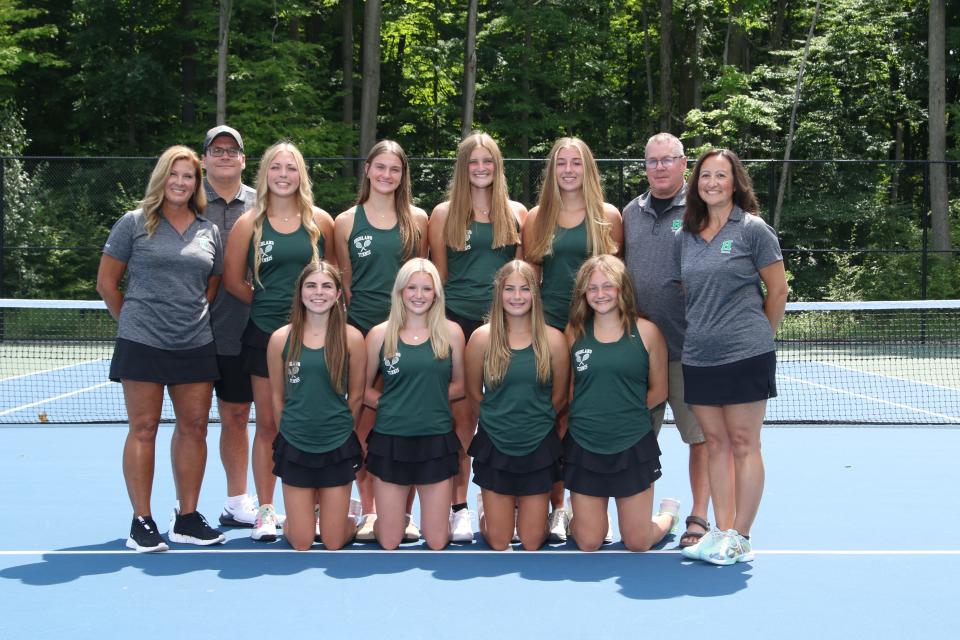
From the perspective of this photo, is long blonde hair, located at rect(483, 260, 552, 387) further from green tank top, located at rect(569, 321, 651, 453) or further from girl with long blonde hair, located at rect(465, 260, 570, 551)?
green tank top, located at rect(569, 321, 651, 453)

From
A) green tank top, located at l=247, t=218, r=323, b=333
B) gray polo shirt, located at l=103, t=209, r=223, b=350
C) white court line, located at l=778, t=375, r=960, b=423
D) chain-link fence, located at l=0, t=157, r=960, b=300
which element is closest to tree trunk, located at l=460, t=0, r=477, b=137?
chain-link fence, located at l=0, t=157, r=960, b=300

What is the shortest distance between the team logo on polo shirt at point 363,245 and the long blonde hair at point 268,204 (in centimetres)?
19

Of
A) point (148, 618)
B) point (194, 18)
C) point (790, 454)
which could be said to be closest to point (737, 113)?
point (194, 18)

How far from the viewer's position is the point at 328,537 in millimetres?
Result: 4891

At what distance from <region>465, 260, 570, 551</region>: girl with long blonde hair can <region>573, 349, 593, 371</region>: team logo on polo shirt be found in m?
0.07

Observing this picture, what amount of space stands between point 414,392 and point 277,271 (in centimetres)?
91

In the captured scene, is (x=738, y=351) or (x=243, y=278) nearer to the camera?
(x=738, y=351)

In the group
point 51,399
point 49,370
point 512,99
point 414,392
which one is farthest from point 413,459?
point 512,99

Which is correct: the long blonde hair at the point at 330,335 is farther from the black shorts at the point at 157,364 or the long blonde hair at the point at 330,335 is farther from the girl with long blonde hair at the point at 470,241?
the girl with long blonde hair at the point at 470,241

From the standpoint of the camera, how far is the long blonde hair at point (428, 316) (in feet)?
15.8

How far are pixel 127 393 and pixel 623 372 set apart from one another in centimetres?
231

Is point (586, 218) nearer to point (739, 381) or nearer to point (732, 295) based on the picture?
point (732, 295)

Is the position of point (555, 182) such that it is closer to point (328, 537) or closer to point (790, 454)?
point (328, 537)

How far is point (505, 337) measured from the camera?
4902 mm
